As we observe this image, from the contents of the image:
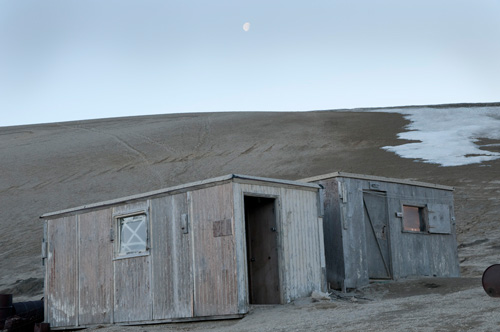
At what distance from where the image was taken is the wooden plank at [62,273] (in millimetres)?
16781

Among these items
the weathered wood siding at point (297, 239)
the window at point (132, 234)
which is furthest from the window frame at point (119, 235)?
the weathered wood siding at point (297, 239)

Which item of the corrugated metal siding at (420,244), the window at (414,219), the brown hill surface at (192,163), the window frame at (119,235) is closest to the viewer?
the window frame at (119,235)

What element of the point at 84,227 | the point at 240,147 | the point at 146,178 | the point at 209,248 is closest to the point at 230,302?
the point at 209,248

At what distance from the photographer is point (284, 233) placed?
14.5 meters

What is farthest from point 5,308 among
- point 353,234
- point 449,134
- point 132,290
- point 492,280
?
point 449,134

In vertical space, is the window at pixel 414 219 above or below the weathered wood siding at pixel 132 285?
above

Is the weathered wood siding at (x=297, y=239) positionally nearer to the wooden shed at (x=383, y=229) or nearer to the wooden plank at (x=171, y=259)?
the wooden shed at (x=383, y=229)

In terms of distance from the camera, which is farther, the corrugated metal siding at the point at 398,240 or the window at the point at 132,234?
the corrugated metal siding at the point at 398,240

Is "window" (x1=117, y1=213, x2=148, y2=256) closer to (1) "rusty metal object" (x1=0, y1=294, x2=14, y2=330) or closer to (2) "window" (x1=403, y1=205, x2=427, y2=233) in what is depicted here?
(1) "rusty metal object" (x1=0, y1=294, x2=14, y2=330)

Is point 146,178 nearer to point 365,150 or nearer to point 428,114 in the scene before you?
point 365,150

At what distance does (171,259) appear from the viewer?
14.5 meters

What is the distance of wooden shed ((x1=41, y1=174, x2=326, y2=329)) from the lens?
13609mm

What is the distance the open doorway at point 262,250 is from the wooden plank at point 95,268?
3.36 metres

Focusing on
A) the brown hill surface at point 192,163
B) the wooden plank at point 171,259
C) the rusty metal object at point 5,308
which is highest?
the brown hill surface at point 192,163
